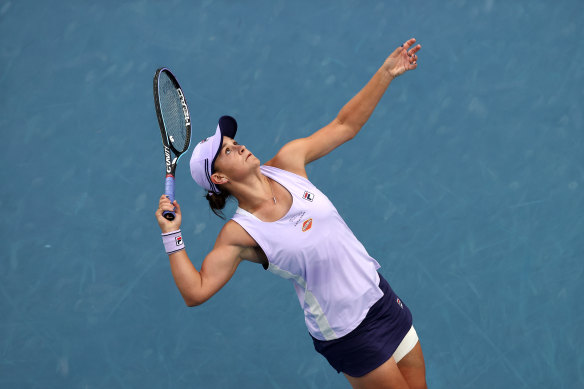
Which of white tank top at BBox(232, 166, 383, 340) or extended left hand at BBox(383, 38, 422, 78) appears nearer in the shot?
white tank top at BBox(232, 166, 383, 340)

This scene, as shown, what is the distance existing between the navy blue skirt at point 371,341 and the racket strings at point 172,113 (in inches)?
34.0

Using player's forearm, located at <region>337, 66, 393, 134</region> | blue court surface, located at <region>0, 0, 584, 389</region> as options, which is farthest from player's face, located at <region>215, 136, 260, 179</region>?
blue court surface, located at <region>0, 0, 584, 389</region>

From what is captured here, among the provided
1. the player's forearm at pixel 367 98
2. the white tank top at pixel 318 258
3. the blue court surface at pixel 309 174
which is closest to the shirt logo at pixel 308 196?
the white tank top at pixel 318 258

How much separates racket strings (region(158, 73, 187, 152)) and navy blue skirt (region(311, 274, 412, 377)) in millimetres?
864

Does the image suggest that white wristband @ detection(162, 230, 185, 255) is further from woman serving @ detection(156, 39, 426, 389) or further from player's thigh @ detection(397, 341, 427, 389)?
player's thigh @ detection(397, 341, 427, 389)

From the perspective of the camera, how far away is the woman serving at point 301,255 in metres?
2.33

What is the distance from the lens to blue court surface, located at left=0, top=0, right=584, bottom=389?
11.7 ft

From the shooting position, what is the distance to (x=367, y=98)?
Answer: 260cm

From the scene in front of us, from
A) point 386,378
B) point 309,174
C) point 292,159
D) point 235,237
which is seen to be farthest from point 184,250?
point 309,174

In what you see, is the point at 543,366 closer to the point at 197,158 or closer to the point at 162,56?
the point at 197,158

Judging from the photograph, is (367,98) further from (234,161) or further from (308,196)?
(234,161)

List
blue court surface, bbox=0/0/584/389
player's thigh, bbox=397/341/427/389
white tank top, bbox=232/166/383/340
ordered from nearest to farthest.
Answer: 1. white tank top, bbox=232/166/383/340
2. player's thigh, bbox=397/341/427/389
3. blue court surface, bbox=0/0/584/389

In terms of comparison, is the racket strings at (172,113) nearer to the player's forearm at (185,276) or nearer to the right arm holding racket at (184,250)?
the right arm holding racket at (184,250)

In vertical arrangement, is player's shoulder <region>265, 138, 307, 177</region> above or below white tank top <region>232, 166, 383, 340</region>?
above
